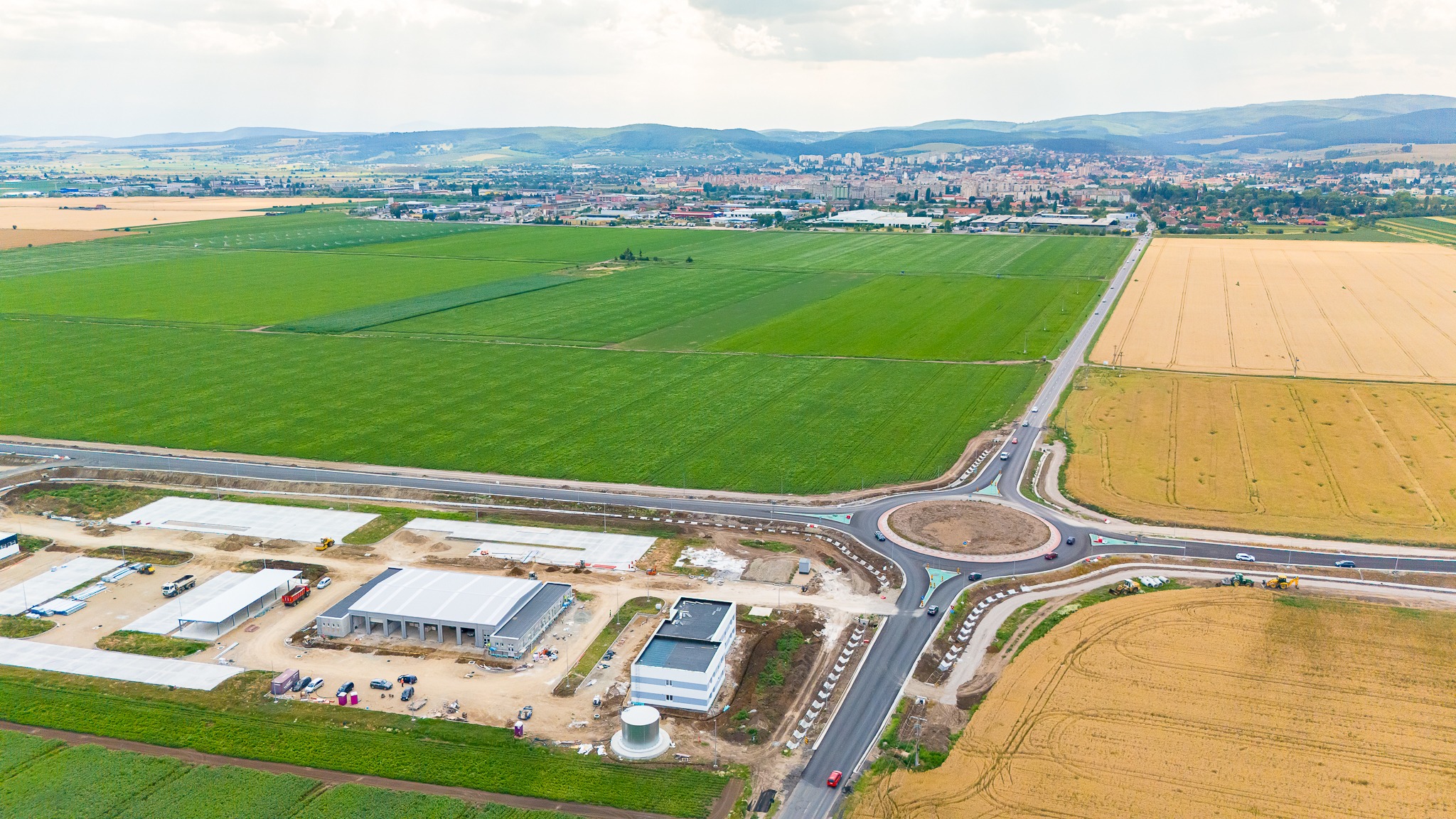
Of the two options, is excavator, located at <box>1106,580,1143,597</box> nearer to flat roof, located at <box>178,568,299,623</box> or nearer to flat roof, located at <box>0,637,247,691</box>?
flat roof, located at <box>0,637,247,691</box>

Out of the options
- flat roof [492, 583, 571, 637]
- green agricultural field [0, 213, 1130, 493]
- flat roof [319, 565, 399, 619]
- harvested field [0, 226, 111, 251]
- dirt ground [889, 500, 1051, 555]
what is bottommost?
dirt ground [889, 500, 1051, 555]

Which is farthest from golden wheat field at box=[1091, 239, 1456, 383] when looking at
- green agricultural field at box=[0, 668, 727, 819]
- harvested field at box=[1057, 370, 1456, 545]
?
green agricultural field at box=[0, 668, 727, 819]

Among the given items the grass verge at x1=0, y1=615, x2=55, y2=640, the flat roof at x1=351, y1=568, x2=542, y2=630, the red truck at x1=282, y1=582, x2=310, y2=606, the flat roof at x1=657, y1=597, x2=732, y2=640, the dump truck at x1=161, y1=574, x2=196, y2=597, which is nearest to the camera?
the flat roof at x1=657, y1=597, x2=732, y2=640

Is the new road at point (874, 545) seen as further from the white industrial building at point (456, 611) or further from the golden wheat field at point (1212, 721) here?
the white industrial building at point (456, 611)

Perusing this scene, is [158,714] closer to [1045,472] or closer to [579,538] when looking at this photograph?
[579,538]

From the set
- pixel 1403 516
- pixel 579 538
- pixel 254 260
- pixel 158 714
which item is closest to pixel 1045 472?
pixel 1403 516

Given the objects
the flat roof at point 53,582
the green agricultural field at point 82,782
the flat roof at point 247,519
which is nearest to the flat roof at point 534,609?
the green agricultural field at point 82,782
